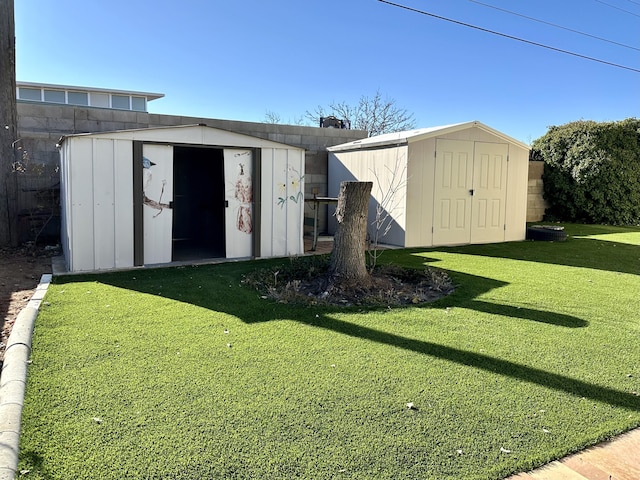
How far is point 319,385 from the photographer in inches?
120

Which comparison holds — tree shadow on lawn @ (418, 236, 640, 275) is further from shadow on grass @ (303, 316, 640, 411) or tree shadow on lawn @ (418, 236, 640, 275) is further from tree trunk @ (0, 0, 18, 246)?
tree trunk @ (0, 0, 18, 246)

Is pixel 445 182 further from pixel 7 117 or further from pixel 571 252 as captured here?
pixel 7 117

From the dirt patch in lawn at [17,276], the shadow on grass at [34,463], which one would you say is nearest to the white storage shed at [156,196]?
the dirt patch in lawn at [17,276]

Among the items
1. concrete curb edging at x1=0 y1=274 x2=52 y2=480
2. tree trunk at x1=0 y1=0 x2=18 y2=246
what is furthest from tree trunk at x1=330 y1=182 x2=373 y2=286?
tree trunk at x1=0 y1=0 x2=18 y2=246

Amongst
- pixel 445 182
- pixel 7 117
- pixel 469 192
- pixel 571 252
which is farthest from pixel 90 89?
pixel 571 252

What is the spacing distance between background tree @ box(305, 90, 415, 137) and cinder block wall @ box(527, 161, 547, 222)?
14.1m

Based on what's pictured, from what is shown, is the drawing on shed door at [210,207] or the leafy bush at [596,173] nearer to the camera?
the drawing on shed door at [210,207]

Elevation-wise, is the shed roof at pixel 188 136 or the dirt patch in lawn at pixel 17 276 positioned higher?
the shed roof at pixel 188 136

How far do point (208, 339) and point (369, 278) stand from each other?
240 cm

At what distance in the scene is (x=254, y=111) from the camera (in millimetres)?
30422

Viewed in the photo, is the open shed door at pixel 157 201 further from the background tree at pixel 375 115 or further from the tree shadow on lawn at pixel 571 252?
the background tree at pixel 375 115

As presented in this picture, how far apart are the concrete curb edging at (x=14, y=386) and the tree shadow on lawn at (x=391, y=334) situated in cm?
150

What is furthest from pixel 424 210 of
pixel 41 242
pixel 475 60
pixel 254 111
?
pixel 254 111

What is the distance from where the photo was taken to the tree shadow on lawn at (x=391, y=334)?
3.09 meters
